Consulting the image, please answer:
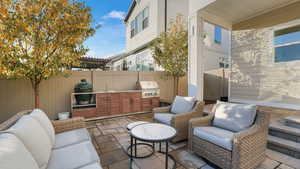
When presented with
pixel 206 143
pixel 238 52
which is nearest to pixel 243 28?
pixel 238 52

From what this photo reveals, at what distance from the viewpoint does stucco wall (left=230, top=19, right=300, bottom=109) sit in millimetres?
4281

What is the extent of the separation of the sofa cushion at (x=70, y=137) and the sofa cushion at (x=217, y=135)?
A: 1.87m

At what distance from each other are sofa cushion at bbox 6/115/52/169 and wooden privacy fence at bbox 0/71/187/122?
349cm

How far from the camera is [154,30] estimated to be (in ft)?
24.7

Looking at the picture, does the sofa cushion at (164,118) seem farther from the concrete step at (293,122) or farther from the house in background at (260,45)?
the concrete step at (293,122)

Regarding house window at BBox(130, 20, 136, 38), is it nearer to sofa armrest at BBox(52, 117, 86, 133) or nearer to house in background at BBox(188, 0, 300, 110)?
house in background at BBox(188, 0, 300, 110)

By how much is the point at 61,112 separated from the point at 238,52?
7220mm

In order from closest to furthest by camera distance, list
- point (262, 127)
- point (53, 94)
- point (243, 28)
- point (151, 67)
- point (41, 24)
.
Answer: point (262, 127) < point (41, 24) < point (53, 94) < point (243, 28) < point (151, 67)

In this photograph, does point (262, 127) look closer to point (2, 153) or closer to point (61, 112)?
point (2, 153)

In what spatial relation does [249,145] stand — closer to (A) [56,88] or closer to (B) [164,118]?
(B) [164,118]

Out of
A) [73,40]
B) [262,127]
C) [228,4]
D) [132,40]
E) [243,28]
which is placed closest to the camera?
[262,127]

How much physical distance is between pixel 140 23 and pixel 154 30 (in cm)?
226

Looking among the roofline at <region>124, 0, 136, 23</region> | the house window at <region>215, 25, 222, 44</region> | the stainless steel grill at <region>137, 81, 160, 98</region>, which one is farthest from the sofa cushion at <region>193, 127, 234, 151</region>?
the roofline at <region>124, 0, 136, 23</region>

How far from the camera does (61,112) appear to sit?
4.68m
